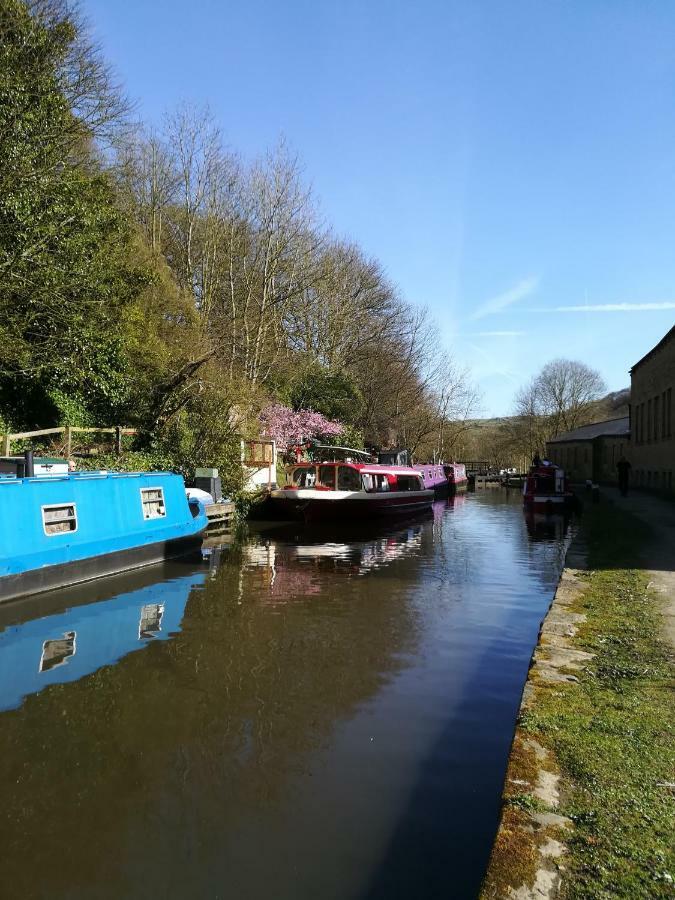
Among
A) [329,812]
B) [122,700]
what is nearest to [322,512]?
[122,700]

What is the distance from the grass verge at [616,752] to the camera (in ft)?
8.38

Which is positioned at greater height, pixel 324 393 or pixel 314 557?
pixel 324 393

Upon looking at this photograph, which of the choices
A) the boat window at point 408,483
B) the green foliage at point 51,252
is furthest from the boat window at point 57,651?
the boat window at point 408,483

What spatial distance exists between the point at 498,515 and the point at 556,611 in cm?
1891

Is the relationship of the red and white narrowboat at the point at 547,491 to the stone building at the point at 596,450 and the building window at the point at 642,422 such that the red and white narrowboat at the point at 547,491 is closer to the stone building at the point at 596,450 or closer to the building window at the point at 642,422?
the building window at the point at 642,422

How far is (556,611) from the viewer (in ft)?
23.3

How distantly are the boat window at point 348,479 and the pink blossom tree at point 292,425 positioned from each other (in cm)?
424

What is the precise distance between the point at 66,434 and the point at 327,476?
8.41 meters

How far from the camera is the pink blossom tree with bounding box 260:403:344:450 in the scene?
25672mm

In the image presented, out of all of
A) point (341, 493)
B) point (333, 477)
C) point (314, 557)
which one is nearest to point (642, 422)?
point (333, 477)

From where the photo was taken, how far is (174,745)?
475 centimetres

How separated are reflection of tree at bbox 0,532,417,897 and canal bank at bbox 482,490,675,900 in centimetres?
153

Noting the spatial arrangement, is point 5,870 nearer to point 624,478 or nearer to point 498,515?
point 498,515

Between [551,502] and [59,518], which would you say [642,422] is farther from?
[59,518]
